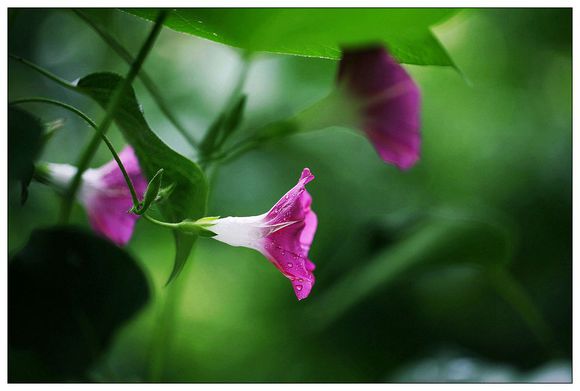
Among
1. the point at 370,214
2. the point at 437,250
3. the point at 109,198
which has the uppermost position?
the point at 109,198

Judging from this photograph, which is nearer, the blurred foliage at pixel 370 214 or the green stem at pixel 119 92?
the green stem at pixel 119 92

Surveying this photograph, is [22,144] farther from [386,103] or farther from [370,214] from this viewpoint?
[370,214]

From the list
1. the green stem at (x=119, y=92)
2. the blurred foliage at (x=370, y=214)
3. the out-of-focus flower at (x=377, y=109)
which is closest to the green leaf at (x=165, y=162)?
the green stem at (x=119, y=92)

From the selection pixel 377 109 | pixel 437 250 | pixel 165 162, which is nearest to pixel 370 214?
pixel 437 250

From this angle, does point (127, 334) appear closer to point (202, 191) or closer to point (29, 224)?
point (29, 224)

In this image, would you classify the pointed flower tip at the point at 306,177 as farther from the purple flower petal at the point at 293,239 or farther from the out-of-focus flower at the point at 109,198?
the out-of-focus flower at the point at 109,198
